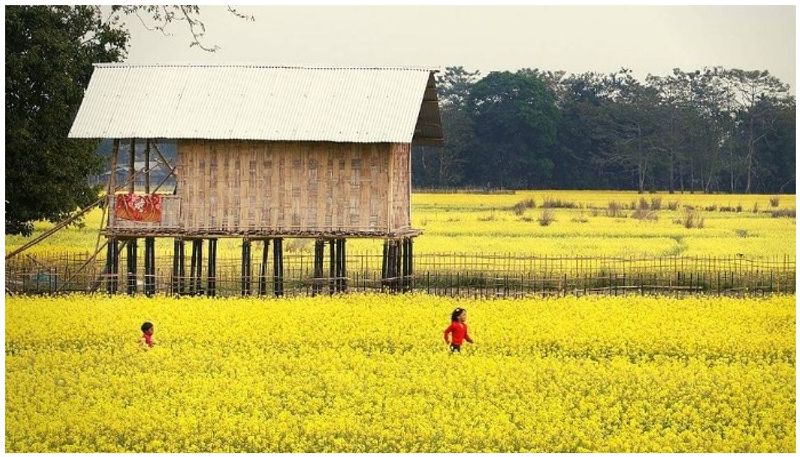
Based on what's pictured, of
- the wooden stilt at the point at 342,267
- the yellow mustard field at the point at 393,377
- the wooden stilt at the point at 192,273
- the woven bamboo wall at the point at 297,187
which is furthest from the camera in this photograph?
the wooden stilt at the point at 342,267

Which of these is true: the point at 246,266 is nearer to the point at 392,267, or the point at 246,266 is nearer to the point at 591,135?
the point at 392,267

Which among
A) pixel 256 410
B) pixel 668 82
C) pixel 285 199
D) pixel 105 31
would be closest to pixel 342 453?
pixel 256 410

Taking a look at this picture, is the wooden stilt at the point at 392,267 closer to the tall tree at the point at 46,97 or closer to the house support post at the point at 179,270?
the house support post at the point at 179,270

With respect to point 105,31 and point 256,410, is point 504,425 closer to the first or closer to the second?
point 256,410

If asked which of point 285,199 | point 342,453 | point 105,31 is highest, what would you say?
point 105,31

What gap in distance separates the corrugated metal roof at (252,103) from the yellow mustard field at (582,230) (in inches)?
326

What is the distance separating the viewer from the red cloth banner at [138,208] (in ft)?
102

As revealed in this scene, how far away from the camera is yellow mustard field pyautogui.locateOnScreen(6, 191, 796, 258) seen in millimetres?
43531

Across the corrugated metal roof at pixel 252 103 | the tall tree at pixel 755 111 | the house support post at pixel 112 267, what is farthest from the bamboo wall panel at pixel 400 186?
the tall tree at pixel 755 111

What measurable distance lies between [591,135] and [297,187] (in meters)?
37.8

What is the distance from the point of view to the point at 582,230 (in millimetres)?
50594

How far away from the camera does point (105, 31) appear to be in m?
34.4

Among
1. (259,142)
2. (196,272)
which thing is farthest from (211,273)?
(259,142)

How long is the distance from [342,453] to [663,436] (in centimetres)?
386
